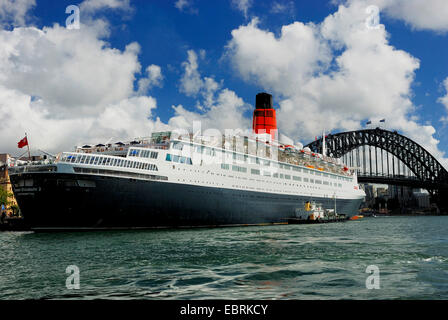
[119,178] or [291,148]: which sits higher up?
[291,148]

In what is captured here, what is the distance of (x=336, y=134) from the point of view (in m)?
145

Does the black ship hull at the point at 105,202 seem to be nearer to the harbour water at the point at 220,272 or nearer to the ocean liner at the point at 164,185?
the ocean liner at the point at 164,185

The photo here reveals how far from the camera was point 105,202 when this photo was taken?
3572cm

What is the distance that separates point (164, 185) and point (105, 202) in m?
6.49

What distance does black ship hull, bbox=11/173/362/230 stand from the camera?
35.2 meters

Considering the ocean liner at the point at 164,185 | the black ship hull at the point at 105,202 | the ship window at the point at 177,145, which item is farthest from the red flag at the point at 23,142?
the ship window at the point at 177,145

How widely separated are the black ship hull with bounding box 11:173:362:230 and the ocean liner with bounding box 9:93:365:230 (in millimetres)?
94

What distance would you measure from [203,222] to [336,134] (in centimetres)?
11468

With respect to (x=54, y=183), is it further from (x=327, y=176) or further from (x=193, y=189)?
(x=327, y=176)

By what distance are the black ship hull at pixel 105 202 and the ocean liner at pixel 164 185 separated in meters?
0.09

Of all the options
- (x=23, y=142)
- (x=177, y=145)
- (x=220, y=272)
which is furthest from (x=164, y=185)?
(x=220, y=272)
